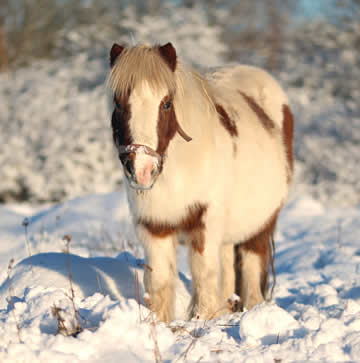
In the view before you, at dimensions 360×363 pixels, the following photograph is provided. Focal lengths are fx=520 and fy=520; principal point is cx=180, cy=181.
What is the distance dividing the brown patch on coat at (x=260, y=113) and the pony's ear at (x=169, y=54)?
1238mm

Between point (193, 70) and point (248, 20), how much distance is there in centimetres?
1852

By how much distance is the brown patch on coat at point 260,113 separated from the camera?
163 inches

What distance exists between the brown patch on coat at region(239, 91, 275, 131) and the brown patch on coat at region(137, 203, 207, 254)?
1.22 m

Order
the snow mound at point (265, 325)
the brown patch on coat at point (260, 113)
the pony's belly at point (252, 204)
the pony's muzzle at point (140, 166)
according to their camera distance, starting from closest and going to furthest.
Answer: the snow mound at point (265, 325) < the pony's muzzle at point (140, 166) < the pony's belly at point (252, 204) < the brown patch on coat at point (260, 113)

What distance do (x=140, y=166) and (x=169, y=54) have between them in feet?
2.45

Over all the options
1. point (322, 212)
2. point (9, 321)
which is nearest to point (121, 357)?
point (9, 321)

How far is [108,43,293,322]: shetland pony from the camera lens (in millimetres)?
2812

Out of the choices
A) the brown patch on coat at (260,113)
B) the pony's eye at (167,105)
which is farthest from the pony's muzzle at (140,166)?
the brown patch on coat at (260,113)

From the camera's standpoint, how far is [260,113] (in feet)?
13.8

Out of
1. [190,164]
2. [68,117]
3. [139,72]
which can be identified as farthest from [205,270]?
[68,117]

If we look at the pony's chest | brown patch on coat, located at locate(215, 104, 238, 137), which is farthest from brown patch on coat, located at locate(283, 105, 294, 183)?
the pony's chest

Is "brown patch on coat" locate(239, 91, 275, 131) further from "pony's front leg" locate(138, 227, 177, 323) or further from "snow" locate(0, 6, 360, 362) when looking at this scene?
"pony's front leg" locate(138, 227, 177, 323)

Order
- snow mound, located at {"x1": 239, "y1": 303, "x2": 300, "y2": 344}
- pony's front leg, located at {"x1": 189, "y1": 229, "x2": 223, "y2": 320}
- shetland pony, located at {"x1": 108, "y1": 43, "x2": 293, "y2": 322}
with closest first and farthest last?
1. snow mound, located at {"x1": 239, "y1": 303, "x2": 300, "y2": 344}
2. shetland pony, located at {"x1": 108, "y1": 43, "x2": 293, "y2": 322}
3. pony's front leg, located at {"x1": 189, "y1": 229, "x2": 223, "y2": 320}

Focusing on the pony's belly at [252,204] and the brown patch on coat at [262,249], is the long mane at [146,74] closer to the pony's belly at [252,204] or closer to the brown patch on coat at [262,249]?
the pony's belly at [252,204]
